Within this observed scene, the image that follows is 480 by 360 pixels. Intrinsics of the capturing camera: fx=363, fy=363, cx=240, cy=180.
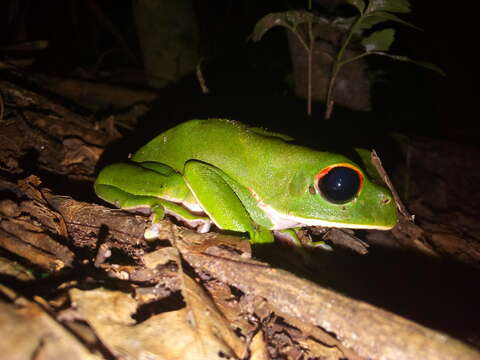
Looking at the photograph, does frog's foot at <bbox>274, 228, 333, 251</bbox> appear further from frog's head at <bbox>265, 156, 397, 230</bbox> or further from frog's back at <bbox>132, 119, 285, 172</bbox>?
frog's back at <bbox>132, 119, 285, 172</bbox>

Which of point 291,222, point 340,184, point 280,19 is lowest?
point 291,222

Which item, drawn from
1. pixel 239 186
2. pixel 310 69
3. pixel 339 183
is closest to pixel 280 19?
pixel 310 69

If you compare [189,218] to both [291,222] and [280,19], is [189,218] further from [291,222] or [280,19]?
[280,19]

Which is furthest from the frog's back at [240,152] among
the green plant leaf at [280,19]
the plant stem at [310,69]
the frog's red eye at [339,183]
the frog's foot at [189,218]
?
the plant stem at [310,69]

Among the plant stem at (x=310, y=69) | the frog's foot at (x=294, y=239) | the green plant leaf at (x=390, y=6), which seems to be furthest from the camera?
the plant stem at (x=310, y=69)

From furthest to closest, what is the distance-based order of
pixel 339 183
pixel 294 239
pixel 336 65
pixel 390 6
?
1. pixel 336 65
2. pixel 390 6
3. pixel 294 239
4. pixel 339 183

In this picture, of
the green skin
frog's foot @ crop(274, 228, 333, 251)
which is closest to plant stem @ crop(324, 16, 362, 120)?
the green skin

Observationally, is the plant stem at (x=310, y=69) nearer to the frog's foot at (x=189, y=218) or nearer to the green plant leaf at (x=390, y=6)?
the green plant leaf at (x=390, y=6)
